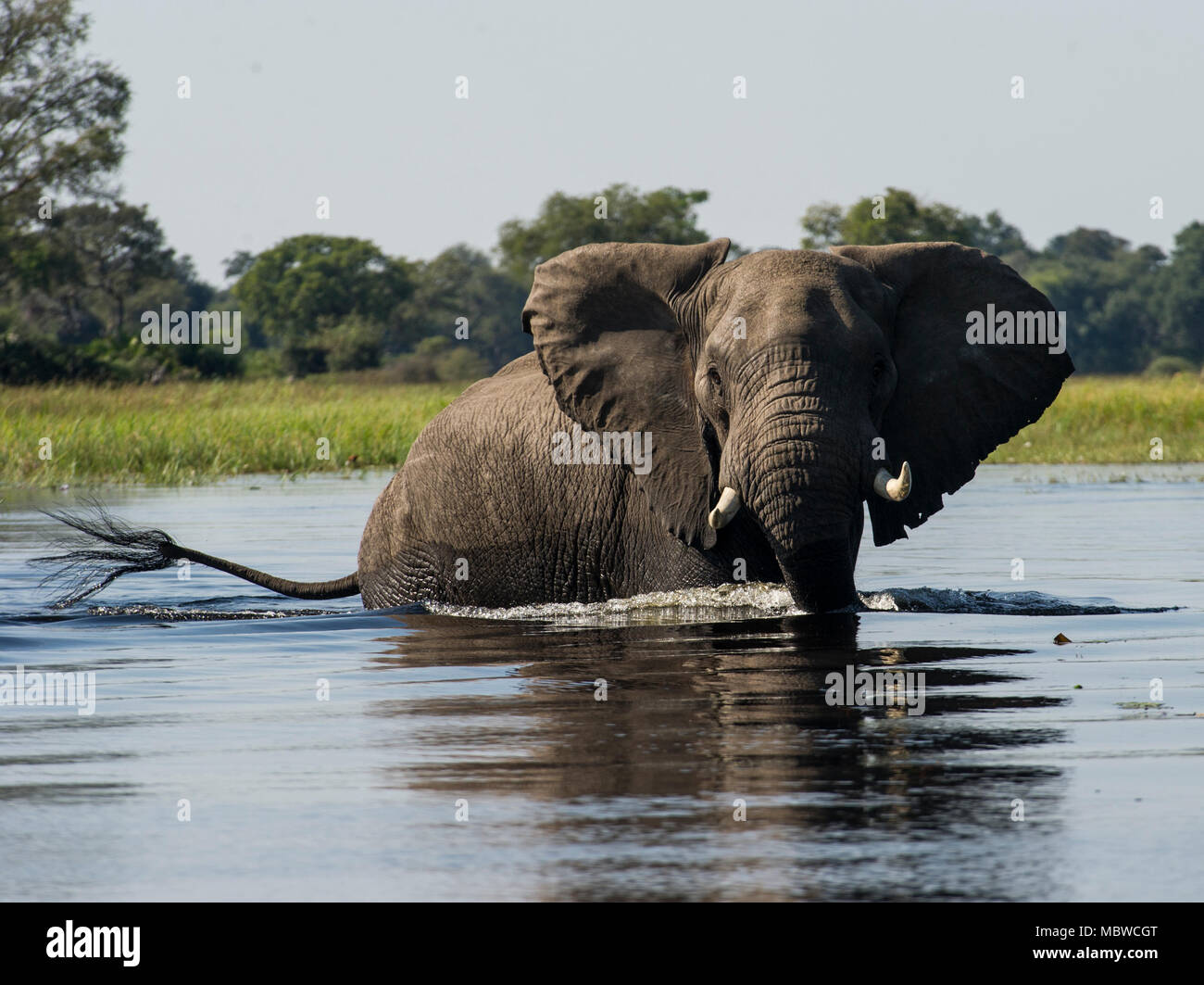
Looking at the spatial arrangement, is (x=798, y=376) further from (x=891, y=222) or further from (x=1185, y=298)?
(x=1185, y=298)

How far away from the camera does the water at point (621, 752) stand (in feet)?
13.1

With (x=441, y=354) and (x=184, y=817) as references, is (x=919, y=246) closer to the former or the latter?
(x=184, y=817)

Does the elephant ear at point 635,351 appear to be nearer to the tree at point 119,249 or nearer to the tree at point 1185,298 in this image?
the tree at point 119,249

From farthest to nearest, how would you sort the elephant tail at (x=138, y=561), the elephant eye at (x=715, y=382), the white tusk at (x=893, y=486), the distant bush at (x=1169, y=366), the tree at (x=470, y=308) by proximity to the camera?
the tree at (x=470, y=308), the distant bush at (x=1169, y=366), the elephant tail at (x=138, y=561), the elephant eye at (x=715, y=382), the white tusk at (x=893, y=486)

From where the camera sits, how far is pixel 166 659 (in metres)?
7.91

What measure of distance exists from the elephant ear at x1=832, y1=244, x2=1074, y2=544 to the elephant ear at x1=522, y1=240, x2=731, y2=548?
0.80 m

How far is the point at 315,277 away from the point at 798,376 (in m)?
76.9

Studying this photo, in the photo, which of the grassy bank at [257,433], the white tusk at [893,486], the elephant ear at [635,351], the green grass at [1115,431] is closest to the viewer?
the white tusk at [893,486]

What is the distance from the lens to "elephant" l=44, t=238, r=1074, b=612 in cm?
779

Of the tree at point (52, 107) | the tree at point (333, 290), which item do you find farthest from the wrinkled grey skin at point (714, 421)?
the tree at point (333, 290)

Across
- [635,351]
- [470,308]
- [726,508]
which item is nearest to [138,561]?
[635,351]

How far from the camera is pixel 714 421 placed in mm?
8344

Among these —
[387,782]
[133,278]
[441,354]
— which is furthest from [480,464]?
[441,354]

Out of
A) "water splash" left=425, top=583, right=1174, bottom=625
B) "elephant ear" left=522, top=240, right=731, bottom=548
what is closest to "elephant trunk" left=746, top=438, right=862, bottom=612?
"water splash" left=425, top=583, right=1174, bottom=625
